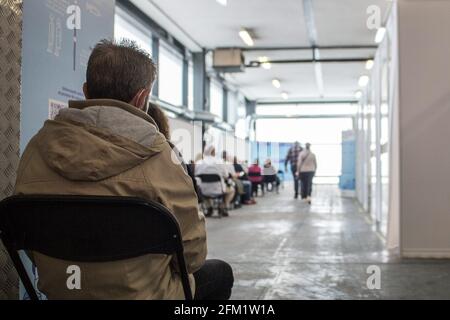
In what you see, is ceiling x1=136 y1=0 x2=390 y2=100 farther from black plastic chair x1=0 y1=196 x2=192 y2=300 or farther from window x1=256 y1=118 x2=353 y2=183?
black plastic chair x1=0 y1=196 x2=192 y2=300

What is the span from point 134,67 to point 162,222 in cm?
45

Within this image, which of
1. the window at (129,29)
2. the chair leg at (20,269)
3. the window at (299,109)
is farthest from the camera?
the window at (299,109)

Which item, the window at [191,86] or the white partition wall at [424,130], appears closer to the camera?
the white partition wall at [424,130]

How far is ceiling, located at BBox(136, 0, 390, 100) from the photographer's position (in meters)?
8.59

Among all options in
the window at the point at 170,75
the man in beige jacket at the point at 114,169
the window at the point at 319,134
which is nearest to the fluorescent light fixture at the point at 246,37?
the window at the point at 170,75

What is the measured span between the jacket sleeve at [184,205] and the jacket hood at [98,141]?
0.23ft

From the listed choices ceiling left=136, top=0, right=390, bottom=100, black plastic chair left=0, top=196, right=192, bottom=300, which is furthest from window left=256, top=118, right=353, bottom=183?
black plastic chair left=0, top=196, right=192, bottom=300

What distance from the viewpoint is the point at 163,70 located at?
36.2ft

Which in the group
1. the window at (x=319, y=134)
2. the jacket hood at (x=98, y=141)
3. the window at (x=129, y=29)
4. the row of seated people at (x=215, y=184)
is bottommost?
A: the row of seated people at (x=215, y=184)

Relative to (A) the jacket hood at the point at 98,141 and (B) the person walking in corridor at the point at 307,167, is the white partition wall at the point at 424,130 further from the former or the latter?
(B) the person walking in corridor at the point at 307,167

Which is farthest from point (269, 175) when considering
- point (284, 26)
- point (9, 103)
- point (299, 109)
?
point (9, 103)

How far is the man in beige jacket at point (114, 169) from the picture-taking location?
120cm

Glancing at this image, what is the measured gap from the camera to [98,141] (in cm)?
120

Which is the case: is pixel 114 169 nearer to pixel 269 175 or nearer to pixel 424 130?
pixel 424 130
